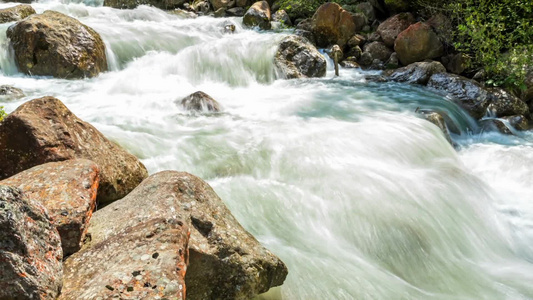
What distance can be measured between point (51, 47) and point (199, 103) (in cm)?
376

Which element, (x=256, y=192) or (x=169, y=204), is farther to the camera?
(x=256, y=192)

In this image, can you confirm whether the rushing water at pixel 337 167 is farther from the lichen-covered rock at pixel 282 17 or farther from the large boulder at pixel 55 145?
the lichen-covered rock at pixel 282 17

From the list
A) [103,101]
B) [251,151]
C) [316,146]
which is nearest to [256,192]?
[251,151]

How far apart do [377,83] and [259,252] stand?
8.51 meters

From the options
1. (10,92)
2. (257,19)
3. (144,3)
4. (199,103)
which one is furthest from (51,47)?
(144,3)

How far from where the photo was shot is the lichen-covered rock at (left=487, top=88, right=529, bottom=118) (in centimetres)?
872

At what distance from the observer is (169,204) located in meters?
2.80

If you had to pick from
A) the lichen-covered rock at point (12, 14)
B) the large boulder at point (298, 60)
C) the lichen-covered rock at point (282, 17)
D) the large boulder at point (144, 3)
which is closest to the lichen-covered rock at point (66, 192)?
the large boulder at point (298, 60)

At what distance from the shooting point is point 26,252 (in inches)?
74.1

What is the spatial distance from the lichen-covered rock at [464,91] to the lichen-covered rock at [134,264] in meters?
8.40

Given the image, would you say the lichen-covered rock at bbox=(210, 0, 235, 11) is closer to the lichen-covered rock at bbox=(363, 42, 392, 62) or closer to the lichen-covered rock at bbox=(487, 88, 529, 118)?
the lichen-covered rock at bbox=(363, 42, 392, 62)

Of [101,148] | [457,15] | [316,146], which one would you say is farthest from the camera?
[457,15]

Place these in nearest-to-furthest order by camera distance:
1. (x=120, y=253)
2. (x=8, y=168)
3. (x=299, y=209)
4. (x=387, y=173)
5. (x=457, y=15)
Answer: (x=120, y=253) → (x=8, y=168) → (x=299, y=209) → (x=387, y=173) → (x=457, y=15)

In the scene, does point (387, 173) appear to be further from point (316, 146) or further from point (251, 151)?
point (251, 151)
